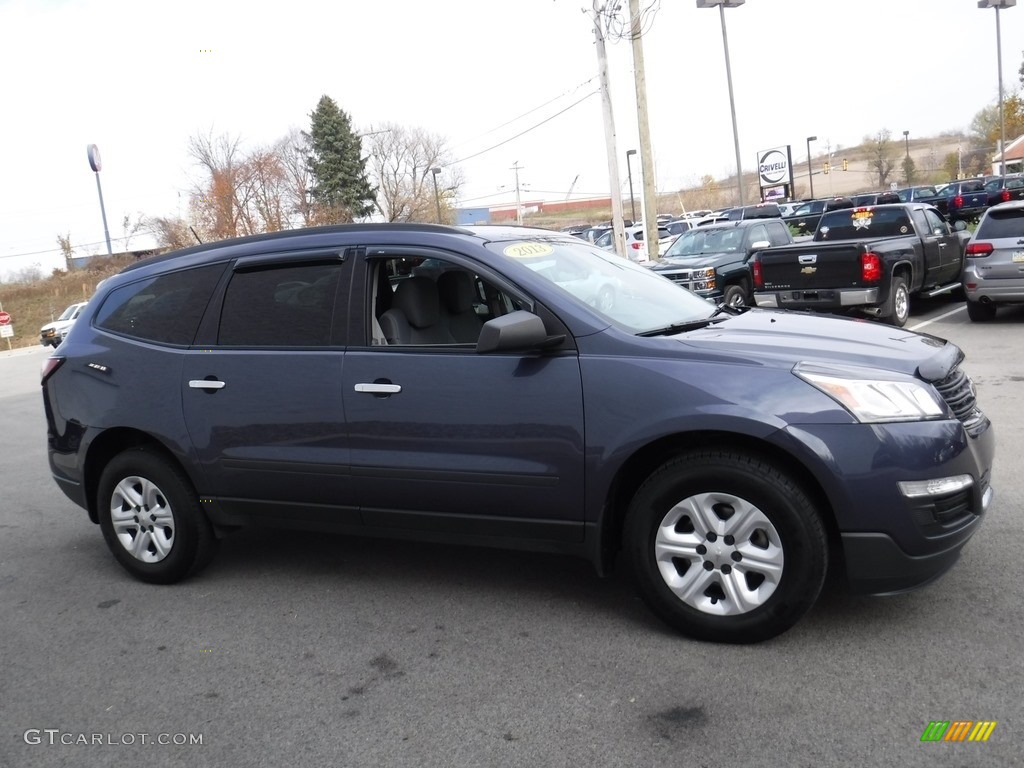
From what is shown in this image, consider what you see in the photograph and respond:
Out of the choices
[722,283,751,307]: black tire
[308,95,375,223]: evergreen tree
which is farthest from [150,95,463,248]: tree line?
[722,283,751,307]: black tire

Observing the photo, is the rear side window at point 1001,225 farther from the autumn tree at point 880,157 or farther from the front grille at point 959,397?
the autumn tree at point 880,157

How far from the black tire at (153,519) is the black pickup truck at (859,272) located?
393 inches

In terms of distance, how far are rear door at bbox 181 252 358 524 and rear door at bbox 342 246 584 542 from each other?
0.14m

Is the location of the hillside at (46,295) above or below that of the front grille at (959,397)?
above

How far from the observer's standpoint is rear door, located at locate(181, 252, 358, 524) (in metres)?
4.50

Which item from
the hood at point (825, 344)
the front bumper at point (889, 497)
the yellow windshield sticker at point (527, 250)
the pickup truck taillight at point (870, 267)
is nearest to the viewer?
the front bumper at point (889, 497)

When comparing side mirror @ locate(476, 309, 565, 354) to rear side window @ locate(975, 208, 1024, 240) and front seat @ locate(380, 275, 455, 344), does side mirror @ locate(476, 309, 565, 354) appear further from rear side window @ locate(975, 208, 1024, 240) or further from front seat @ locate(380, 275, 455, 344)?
rear side window @ locate(975, 208, 1024, 240)

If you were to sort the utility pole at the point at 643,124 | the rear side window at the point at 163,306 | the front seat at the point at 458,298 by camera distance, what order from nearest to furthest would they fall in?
the front seat at the point at 458,298 < the rear side window at the point at 163,306 < the utility pole at the point at 643,124

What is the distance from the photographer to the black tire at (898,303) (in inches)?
502

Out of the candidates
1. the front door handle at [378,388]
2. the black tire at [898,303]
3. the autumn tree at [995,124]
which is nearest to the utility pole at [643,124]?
the black tire at [898,303]

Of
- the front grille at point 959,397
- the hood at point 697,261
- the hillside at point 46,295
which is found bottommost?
the front grille at point 959,397

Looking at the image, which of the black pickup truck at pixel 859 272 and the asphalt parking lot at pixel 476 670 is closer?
the asphalt parking lot at pixel 476 670

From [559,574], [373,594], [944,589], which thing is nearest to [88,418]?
[373,594]

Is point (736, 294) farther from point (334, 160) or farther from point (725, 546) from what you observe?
point (334, 160)
